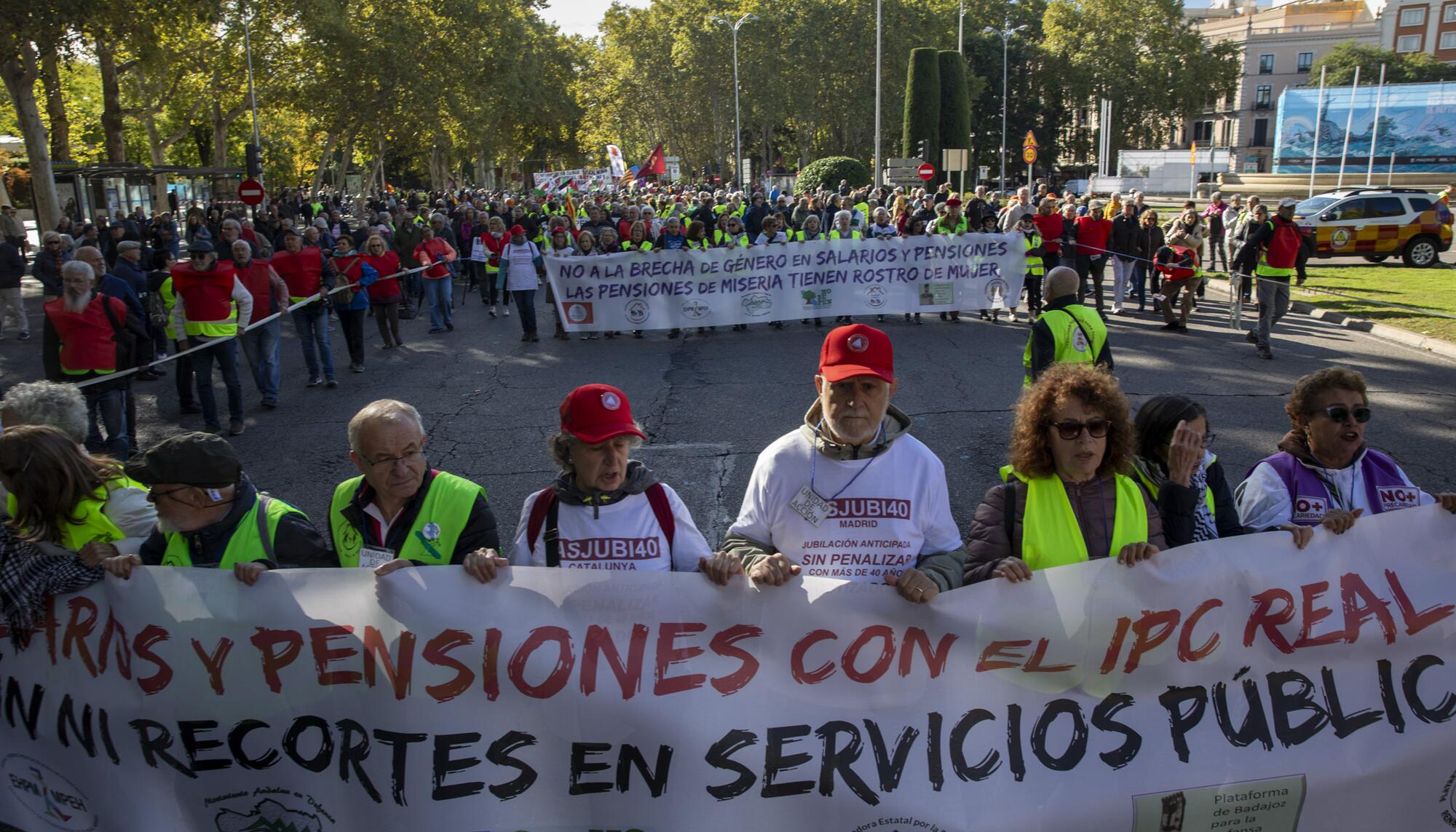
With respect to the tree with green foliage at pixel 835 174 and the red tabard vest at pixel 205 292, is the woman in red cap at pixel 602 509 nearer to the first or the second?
the red tabard vest at pixel 205 292

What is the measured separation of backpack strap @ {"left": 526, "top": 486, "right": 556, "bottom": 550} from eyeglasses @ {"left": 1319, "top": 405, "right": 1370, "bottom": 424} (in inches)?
103

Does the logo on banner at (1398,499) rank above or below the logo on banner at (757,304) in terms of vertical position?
above

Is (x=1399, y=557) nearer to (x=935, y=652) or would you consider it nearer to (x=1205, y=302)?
(x=935, y=652)

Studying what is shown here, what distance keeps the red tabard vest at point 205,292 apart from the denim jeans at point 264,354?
602 millimetres

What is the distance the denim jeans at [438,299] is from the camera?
53.0ft

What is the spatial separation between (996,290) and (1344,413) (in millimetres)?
12260

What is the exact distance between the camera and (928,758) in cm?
321

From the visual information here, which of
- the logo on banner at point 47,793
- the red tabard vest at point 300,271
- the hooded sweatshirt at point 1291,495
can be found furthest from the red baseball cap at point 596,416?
the red tabard vest at point 300,271

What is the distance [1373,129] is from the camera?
58844mm

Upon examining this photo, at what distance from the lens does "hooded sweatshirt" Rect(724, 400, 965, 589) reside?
3.39 m

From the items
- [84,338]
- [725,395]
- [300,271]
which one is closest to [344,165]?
[300,271]

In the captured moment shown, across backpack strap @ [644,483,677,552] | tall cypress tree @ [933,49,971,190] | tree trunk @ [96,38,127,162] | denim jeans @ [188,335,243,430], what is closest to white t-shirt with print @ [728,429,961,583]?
backpack strap @ [644,483,677,552]

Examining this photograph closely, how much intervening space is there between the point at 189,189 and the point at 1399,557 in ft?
177

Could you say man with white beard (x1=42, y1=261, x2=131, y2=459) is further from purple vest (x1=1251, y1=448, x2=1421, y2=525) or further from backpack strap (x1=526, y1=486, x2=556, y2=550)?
purple vest (x1=1251, y1=448, x2=1421, y2=525)
